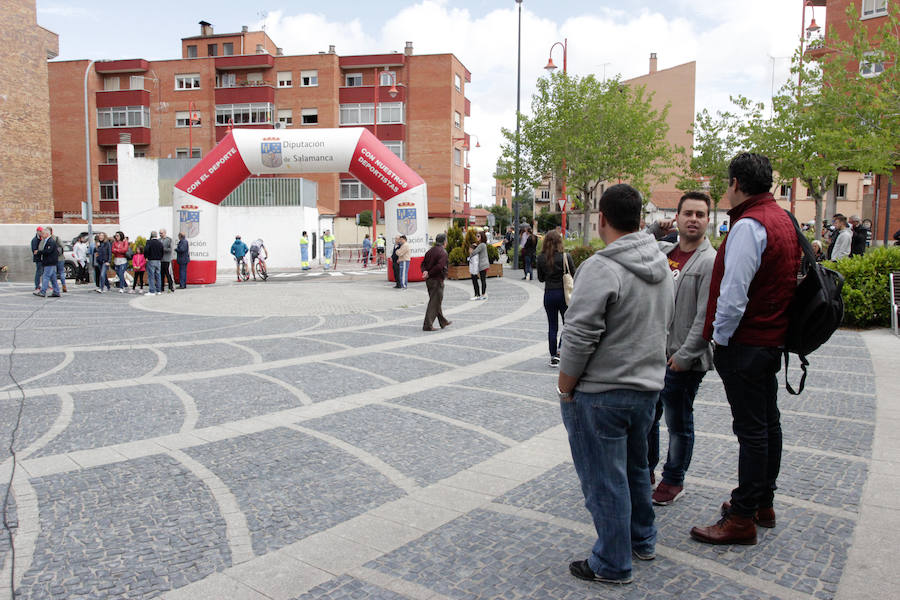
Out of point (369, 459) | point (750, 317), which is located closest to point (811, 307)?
point (750, 317)

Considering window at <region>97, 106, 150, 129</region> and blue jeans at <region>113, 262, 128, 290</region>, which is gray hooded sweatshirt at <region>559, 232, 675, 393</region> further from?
window at <region>97, 106, 150, 129</region>

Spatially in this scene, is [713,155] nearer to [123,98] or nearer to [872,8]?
[872,8]

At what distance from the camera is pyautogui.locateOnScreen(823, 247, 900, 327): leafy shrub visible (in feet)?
38.1

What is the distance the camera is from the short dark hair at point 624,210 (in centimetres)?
306

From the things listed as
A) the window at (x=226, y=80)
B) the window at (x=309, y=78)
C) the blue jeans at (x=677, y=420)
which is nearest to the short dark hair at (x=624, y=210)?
the blue jeans at (x=677, y=420)

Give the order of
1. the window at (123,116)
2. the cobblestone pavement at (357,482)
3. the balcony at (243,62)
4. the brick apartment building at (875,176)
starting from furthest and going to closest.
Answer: the window at (123,116) < the balcony at (243,62) < the brick apartment building at (875,176) < the cobblestone pavement at (357,482)

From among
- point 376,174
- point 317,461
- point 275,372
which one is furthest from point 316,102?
point 317,461

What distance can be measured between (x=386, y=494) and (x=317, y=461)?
0.83 metres

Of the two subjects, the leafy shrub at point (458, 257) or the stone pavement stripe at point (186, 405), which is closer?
the stone pavement stripe at point (186, 405)

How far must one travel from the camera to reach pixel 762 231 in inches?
133

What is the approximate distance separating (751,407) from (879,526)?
115 cm

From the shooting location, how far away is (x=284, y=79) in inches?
2156

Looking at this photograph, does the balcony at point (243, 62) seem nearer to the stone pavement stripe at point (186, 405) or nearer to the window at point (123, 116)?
the window at point (123, 116)

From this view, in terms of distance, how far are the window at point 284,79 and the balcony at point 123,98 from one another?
10.7m
